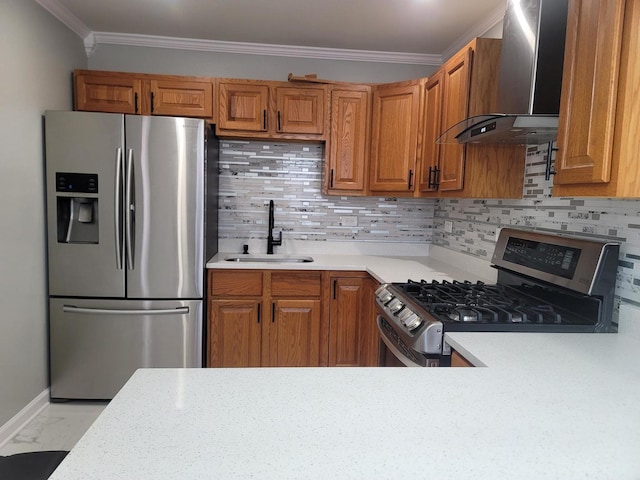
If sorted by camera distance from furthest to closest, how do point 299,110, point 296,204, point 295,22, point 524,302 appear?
point 296,204
point 299,110
point 295,22
point 524,302

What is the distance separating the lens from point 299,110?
3098 millimetres

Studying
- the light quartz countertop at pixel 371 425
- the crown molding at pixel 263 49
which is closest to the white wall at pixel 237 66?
the crown molding at pixel 263 49

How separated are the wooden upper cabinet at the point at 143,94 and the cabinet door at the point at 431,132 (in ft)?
4.91

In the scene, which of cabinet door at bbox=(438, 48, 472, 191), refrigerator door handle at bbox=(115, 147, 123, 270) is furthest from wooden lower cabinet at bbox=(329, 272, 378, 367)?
refrigerator door handle at bbox=(115, 147, 123, 270)

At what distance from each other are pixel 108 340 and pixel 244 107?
1.80 meters

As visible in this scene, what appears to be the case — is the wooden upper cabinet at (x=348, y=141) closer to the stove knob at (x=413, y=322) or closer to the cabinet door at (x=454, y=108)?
the cabinet door at (x=454, y=108)

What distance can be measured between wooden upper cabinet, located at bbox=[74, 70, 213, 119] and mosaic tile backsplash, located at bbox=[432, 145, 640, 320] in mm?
1939

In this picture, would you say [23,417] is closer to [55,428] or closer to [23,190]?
[55,428]

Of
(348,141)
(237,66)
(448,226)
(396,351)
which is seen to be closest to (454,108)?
(348,141)

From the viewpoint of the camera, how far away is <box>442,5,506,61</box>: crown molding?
98.3 inches

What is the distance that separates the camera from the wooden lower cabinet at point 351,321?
2938mm

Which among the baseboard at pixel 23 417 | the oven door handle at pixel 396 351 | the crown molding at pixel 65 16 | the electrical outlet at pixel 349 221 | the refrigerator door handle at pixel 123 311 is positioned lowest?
the baseboard at pixel 23 417

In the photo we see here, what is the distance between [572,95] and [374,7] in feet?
4.94

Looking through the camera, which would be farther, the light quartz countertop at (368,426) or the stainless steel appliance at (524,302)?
the stainless steel appliance at (524,302)
